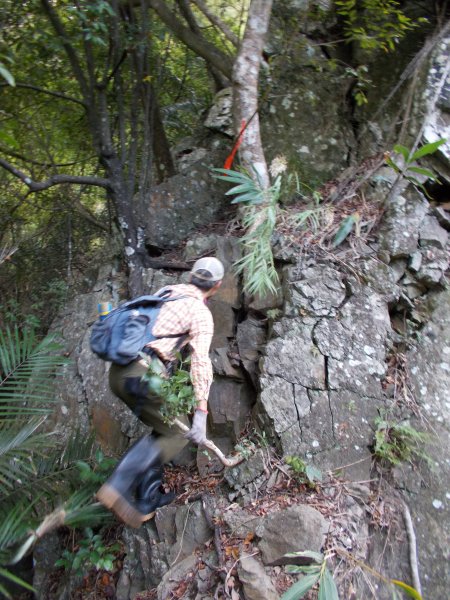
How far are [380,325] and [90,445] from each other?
2.34 metres

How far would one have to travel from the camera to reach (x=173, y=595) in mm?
2701

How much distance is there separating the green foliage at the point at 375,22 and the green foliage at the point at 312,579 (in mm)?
4232

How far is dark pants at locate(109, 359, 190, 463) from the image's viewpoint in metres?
2.67

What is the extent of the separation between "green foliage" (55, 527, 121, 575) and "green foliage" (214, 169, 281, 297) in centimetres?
212

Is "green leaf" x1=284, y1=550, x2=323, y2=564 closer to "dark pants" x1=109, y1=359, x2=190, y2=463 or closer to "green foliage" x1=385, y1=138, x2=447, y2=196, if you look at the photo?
"dark pants" x1=109, y1=359, x2=190, y2=463

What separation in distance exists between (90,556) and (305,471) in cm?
157

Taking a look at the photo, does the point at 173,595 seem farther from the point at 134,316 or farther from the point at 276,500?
the point at 134,316

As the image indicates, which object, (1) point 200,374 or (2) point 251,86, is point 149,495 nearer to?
(1) point 200,374

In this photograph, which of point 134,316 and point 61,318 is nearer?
point 134,316

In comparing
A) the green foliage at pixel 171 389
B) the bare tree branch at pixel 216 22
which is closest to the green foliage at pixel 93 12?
the bare tree branch at pixel 216 22

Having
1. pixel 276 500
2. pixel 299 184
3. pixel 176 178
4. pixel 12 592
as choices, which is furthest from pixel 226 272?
pixel 12 592

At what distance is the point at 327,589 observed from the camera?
2129mm

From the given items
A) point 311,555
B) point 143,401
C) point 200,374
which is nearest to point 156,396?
point 143,401

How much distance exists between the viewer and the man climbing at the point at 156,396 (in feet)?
8.72
